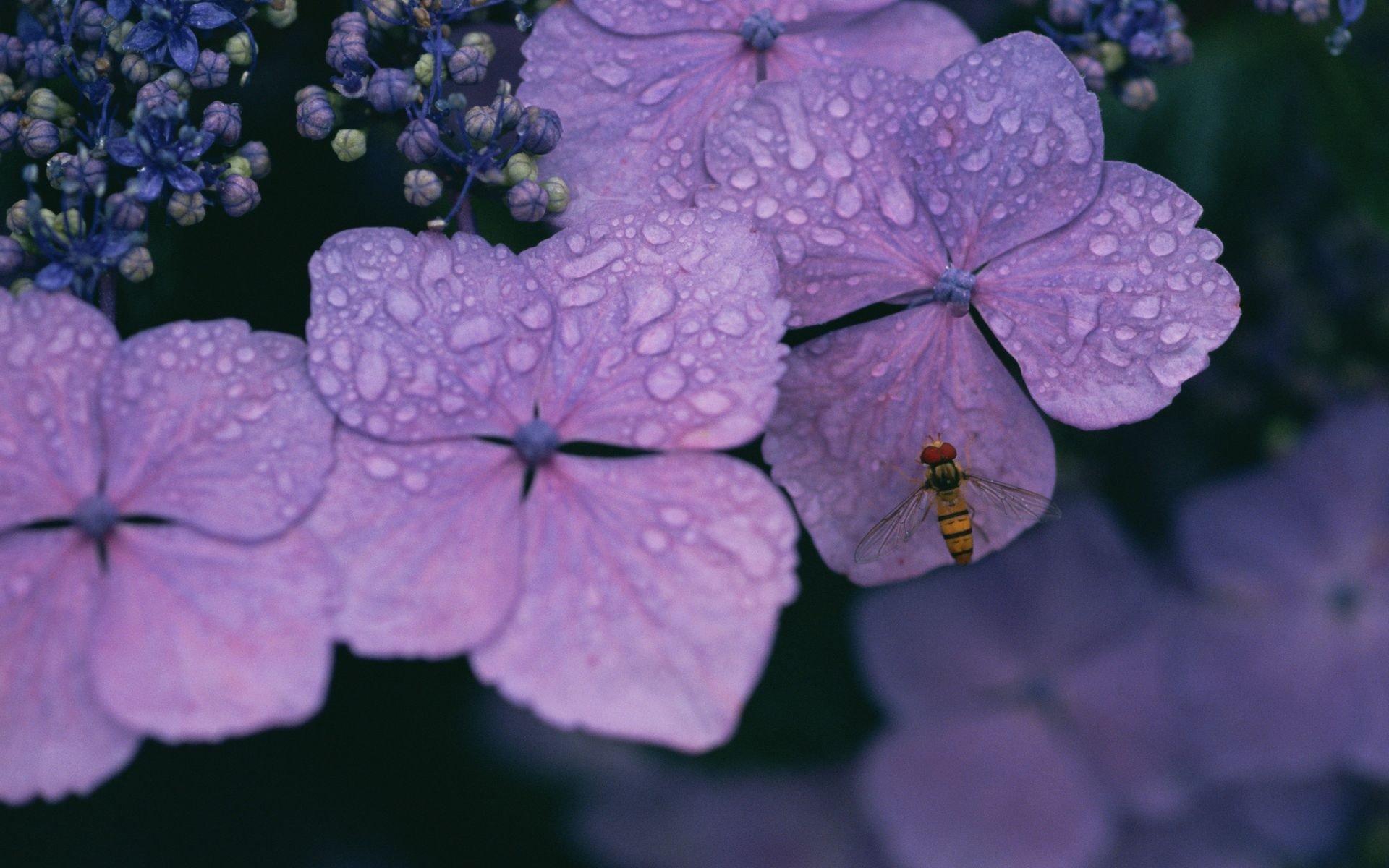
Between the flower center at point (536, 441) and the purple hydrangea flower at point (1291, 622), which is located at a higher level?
the flower center at point (536, 441)

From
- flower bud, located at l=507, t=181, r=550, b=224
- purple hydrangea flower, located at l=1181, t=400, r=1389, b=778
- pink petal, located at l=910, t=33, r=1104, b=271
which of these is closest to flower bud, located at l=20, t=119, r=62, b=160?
flower bud, located at l=507, t=181, r=550, b=224

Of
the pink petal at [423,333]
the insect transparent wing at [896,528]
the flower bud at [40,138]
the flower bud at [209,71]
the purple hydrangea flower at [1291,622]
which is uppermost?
the flower bud at [209,71]

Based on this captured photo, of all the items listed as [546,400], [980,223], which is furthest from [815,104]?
[546,400]

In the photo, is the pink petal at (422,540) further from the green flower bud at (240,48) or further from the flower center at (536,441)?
the green flower bud at (240,48)

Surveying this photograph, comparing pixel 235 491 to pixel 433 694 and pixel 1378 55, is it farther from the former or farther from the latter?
pixel 1378 55

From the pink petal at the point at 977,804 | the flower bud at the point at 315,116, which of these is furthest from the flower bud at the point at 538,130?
the pink petal at the point at 977,804

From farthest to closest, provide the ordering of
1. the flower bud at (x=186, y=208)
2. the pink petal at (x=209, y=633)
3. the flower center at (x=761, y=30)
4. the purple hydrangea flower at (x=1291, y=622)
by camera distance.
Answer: the purple hydrangea flower at (x=1291, y=622) → the flower center at (x=761, y=30) → the flower bud at (x=186, y=208) → the pink petal at (x=209, y=633)

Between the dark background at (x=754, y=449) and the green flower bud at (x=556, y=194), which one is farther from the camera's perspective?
the dark background at (x=754, y=449)

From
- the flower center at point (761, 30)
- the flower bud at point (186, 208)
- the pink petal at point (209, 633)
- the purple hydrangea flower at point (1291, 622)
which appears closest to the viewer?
the pink petal at point (209, 633)
